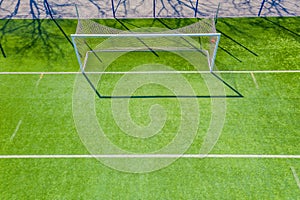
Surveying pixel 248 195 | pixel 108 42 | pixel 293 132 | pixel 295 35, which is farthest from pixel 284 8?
pixel 248 195

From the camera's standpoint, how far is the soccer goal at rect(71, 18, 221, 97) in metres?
11.9

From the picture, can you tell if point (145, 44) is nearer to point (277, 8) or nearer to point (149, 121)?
point (149, 121)

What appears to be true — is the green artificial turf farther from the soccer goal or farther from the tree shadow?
the tree shadow

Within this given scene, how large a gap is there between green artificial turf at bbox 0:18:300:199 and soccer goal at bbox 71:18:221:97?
271mm

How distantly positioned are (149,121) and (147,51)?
13.9ft

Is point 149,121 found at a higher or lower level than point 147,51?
lower

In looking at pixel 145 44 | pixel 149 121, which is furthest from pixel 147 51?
pixel 149 121

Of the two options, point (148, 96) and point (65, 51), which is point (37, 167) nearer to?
point (148, 96)

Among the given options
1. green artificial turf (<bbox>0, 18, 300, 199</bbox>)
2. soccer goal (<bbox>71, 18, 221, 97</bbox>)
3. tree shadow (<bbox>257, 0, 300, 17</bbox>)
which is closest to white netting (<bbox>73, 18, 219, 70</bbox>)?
soccer goal (<bbox>71, 18, 221, 97</bbox>)

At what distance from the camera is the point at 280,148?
9.14 m

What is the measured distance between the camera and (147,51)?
501 inches

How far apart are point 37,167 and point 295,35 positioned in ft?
44.6

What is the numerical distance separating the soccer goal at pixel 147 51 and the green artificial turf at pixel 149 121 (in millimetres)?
271

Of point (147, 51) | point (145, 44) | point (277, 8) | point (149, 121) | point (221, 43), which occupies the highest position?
point (277, 8)
